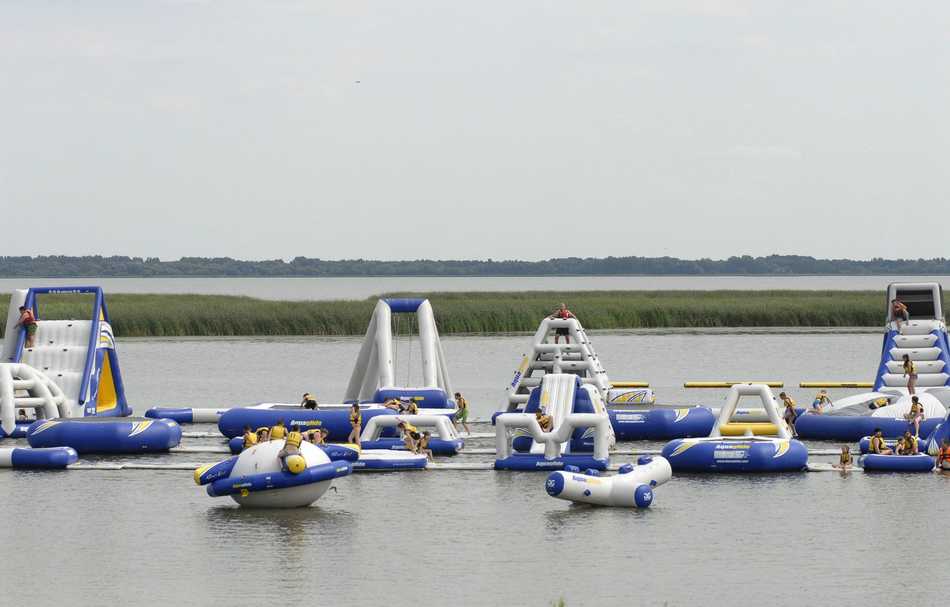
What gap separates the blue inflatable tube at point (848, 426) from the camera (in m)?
34.9

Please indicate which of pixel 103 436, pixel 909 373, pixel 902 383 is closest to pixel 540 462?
pixel 103 436

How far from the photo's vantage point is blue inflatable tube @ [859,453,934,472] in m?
30.0

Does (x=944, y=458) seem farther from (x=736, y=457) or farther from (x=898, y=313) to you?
(x=898, y=313)

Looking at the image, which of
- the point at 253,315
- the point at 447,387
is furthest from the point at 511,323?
the point at 447,387

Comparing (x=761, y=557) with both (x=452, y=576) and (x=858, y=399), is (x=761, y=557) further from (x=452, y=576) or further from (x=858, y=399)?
(x=858, y=399)

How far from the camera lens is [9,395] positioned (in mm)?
36188

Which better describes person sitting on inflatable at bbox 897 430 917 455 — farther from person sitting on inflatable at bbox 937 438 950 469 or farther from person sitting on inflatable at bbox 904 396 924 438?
person sitting on inflatable at bbox 904 396 924 438

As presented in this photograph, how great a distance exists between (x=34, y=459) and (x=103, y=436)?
2720mm

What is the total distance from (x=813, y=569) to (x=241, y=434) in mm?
18010

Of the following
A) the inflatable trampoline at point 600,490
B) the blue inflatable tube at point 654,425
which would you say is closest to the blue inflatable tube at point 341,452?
the inflatable trampoline at point 600,490

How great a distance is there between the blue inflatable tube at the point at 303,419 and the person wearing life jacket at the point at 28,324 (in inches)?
258

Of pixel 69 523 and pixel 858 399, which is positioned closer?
pixel 69 523

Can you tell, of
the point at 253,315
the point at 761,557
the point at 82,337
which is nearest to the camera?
the point at 761,557

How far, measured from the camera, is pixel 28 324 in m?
39.7
